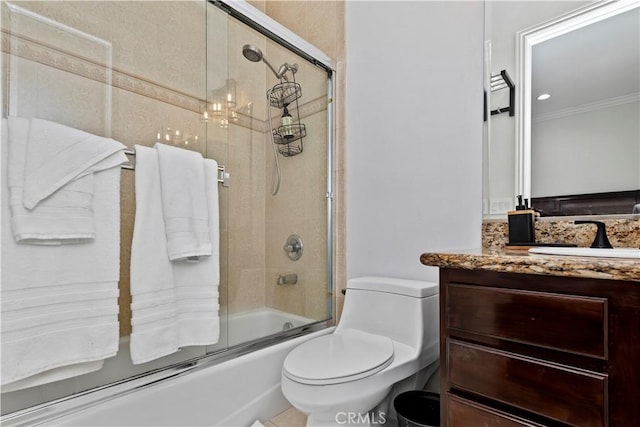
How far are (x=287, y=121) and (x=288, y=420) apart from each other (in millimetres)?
1467

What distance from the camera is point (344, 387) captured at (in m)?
0.96

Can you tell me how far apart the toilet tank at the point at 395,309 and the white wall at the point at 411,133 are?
0.16 m

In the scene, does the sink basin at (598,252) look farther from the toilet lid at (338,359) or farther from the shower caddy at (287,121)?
the shower caddy at (287,121)

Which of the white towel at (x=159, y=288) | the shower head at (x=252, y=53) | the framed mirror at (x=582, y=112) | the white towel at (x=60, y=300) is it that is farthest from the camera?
the shower head at (x=252, y=53)

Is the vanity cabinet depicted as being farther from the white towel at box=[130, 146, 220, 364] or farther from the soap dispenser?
the white towel at box=[130, 146, 220, 364]

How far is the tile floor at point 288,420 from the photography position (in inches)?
51.9

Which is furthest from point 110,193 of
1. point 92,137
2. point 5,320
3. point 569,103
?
point 569,103

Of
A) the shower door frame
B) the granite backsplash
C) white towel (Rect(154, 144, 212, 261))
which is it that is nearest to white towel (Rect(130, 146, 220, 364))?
white towel (Rect(154, 144, 212, 261))

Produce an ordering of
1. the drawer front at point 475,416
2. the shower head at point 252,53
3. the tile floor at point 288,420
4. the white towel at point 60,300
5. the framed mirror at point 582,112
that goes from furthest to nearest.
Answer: the shower head at point 252,53 < the tile floor at point 288,420 < the framed mirror at point 582,112 < the white towel at point 60,300 < the drawer front at point 475,416

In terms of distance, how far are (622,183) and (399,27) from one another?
1153 mm

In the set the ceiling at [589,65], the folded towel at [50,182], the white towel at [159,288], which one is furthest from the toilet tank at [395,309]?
the folded towel at [50,182]

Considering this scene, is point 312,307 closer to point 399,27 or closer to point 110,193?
point 110,193

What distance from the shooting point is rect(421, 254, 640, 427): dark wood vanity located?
1.83 feet

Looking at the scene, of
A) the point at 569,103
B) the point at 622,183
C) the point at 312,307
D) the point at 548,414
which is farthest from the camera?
the point at 312,307
